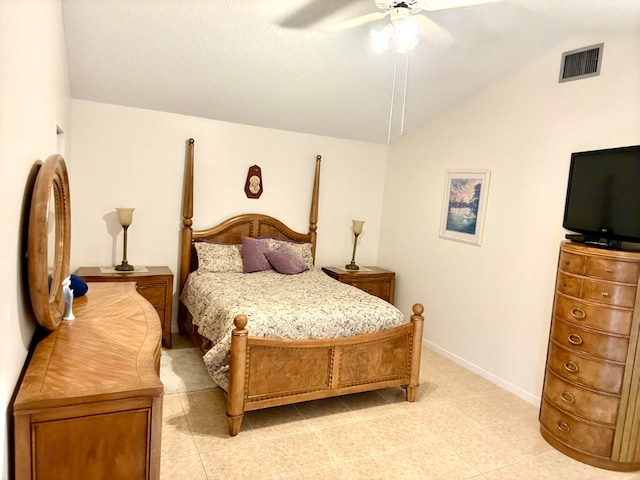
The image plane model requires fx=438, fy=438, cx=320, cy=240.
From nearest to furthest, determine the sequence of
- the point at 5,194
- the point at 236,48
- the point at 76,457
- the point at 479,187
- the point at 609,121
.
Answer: the point at 5,194 < the point at 76,457 < the point at 609,121 < the point at 236,48 < the point at 479,187

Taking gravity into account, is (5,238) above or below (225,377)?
above

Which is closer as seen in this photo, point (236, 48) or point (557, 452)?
point (557, 452)

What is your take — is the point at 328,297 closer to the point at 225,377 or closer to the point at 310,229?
the point at 225,377

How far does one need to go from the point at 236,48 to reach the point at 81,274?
225 cm

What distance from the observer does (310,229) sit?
4.94 meters

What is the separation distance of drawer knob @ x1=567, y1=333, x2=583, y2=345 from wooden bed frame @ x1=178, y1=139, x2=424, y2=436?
3.16 feet

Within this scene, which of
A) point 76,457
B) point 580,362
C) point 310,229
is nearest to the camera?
point 76,457

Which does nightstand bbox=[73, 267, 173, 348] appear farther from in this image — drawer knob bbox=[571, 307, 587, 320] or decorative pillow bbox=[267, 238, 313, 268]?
drawer knob bbox=[571, 307, 587, 320]

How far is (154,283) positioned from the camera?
3863 mm

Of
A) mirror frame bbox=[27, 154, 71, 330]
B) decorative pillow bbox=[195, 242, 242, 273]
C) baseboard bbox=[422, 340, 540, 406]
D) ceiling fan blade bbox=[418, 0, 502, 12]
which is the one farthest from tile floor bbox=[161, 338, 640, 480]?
ceiling fan blade bbox=[418, 0, 502, 12]

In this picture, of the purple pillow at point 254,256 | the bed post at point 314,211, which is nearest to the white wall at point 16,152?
the purple pillow at point 254,256

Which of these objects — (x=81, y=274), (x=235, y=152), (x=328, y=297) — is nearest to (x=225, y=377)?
(x=328, y=297)

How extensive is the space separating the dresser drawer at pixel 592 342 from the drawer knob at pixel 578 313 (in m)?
0.07

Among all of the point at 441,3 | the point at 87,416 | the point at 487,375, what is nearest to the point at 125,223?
the point at 87,416
